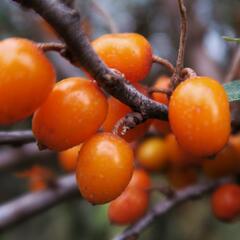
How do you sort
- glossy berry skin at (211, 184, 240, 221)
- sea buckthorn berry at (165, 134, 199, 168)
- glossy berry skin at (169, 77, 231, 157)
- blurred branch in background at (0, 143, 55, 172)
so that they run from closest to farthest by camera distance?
glossy berry skin at (169, 77, 231, 157) → glossy berry skin at (211, 184, 240, 221) → sea buckthorn berry at (165, 134, 199, 168) → blurred branch in background at (0, 143, 55, 172)

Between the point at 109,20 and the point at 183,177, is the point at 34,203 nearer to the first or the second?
the point at 183,177

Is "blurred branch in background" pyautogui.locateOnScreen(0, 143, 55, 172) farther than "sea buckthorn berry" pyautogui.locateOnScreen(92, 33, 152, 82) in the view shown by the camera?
Yes

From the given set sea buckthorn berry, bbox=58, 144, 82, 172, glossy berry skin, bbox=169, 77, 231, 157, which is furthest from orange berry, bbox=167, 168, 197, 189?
glossy berry skin, bbox=169, 77, 231, 157

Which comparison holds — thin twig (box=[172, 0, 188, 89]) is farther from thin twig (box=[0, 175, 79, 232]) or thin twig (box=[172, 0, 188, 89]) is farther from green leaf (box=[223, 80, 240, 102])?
thin twig (box=[0, 175, 79, 232])

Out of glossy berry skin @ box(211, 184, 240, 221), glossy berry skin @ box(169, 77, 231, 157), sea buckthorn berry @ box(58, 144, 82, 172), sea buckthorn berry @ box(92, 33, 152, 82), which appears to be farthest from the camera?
sea buckthorn berry @ box(58, 144, 82, 172)

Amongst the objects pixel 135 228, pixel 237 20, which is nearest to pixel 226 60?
pixel 237 20

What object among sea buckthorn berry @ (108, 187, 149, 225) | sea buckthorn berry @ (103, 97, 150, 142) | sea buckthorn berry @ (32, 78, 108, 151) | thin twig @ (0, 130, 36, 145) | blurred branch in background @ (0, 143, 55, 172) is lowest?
blurred branch in background @ (0, 143, 55, 172)

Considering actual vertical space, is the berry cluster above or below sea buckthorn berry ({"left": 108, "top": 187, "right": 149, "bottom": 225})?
above

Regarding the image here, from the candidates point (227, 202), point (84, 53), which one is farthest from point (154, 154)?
point (84, 53)
